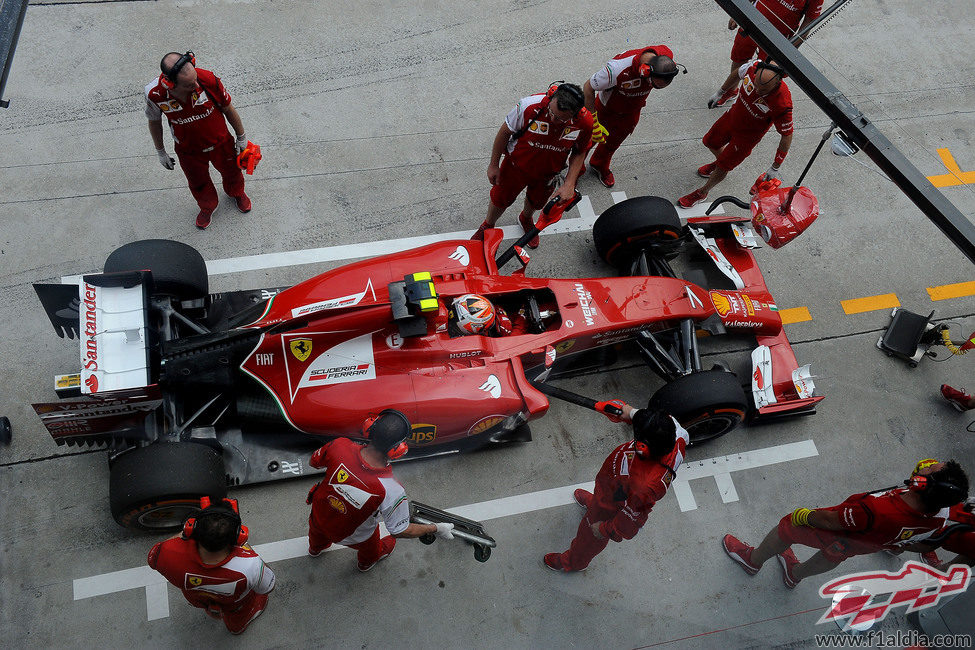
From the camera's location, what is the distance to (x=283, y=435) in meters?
5.08

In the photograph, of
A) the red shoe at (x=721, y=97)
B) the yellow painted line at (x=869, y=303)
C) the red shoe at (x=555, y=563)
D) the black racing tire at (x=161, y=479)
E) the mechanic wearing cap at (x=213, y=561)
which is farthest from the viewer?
the red shoe at (x=721, y=97)

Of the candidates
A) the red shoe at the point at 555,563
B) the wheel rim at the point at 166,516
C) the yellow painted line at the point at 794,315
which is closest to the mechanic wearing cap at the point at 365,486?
the wheel rim at the point at 166,516

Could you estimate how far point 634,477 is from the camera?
161 inches

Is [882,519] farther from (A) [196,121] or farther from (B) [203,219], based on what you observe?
(B) [203,219]

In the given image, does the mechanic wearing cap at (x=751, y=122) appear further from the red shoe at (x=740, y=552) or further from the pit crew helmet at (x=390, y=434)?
the pit crew helmet at (x=390, y=434)

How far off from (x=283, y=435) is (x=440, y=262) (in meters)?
1.63

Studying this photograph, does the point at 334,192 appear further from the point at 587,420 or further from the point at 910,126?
the point at 910,126

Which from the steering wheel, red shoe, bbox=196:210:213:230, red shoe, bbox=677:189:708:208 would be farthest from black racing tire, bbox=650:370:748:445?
red shoe, bbox=196:210:213:230

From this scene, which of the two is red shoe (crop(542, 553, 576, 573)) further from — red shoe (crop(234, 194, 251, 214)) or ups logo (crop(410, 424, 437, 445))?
red shoe (crop(234, 194, 251, 214))

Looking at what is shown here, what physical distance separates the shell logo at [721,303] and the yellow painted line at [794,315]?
1155mm

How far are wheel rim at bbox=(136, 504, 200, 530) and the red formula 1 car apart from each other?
0.03 m

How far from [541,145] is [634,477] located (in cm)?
266

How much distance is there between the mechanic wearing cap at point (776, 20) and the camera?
6.89 m

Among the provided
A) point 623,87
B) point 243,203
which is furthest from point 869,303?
point 243,203
